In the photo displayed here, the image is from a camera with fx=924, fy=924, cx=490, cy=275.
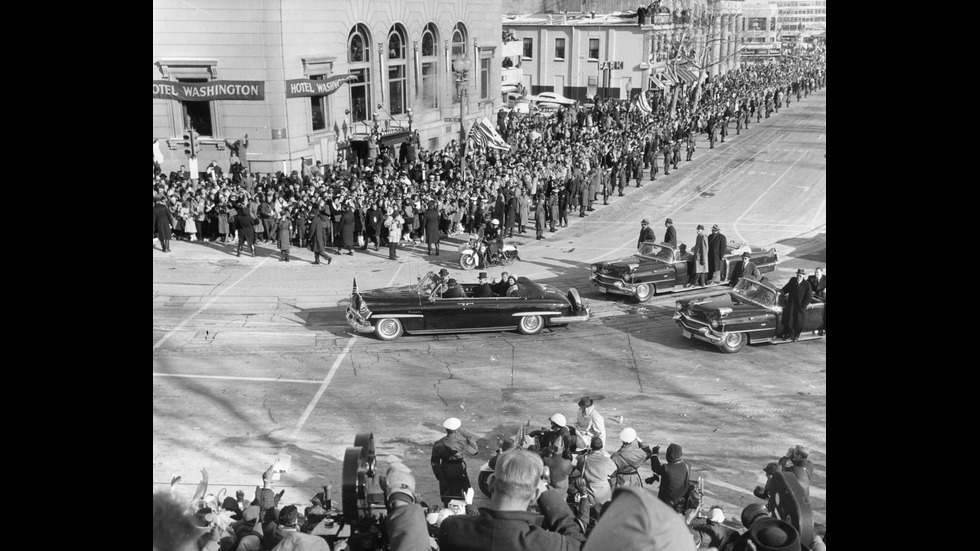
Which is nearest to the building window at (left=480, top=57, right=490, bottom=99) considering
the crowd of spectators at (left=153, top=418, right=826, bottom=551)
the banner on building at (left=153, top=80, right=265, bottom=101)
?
the banner on building at (left=153, top=80, right=265, bottom=101)

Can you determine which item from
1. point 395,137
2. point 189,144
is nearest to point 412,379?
point 189,144

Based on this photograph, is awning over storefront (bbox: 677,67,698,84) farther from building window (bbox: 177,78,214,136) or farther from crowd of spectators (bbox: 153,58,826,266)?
building window (bbox: 177,78,214,136)

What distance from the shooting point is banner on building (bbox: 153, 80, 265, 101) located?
32.0 m

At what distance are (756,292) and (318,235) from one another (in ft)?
34.9

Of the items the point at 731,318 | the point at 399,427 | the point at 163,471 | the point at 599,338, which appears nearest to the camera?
the point at 163,471

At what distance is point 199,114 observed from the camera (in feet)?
109

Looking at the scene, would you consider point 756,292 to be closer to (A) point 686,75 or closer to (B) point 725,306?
(B) point 725,306

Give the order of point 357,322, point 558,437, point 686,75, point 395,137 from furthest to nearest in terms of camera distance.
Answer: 1. point 686,75
2. point 395,137
3. point 357,322
4. point 558,437
